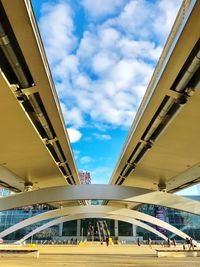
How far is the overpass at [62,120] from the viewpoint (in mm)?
8320

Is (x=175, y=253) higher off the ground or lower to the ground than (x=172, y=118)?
lower

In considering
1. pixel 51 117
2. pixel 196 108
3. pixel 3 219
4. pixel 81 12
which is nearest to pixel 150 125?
pixel 196 108

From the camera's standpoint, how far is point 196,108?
12289 mm

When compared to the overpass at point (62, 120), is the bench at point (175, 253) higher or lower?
lower

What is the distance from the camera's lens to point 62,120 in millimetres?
14812

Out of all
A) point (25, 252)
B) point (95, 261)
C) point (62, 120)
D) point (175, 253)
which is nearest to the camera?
point (62, 120)

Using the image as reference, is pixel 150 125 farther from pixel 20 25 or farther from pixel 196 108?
pixel 20 25

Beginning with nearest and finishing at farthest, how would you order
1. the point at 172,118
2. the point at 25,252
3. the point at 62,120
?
the point at 172,118 < the point at 62,120 < the point at 25,252

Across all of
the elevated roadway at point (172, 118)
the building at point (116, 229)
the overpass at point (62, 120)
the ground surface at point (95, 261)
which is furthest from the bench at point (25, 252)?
the building at point (116, 229)

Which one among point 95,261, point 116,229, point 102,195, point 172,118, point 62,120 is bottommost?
point 95,261

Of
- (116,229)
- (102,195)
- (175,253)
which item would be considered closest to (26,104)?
(102,195)

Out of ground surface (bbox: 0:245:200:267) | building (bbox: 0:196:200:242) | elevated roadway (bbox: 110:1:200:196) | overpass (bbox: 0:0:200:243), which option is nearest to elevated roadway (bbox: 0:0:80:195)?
overpass (bbox: 0:0:200:243)

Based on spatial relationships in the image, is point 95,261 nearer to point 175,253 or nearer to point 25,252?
point 175,253

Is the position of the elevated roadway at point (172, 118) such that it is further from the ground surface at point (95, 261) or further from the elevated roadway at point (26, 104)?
the ground surface at point (95, 261)
